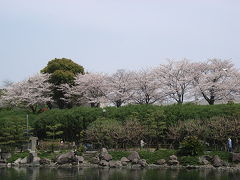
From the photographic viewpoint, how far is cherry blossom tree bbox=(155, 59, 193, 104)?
1822 inches

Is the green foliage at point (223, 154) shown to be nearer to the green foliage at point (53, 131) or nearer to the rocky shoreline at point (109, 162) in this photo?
the rocky shoreline at point (109, 162)

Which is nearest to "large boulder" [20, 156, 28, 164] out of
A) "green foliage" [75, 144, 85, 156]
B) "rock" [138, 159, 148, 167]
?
"green foliage" [75, 144, 85, 156]

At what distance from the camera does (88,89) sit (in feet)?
165

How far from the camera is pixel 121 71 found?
50375 millimetres

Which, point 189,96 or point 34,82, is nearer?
point 189,96

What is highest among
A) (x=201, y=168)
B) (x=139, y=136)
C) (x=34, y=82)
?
(x=34, y=82)

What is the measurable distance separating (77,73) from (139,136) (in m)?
21.1

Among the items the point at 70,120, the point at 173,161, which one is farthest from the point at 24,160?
the point at 173,161

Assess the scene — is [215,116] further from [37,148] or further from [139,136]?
[37,148]

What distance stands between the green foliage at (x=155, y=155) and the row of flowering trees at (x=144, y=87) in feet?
43.9

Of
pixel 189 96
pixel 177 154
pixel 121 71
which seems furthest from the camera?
pixel 121 71

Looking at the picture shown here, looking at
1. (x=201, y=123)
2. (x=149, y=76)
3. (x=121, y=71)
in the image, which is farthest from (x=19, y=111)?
(x=201, y=123)

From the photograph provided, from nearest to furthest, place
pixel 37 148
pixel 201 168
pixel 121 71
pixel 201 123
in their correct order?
pixel 201 168 → pixel 201 123 → pixel 37 148 → pixel 121 71

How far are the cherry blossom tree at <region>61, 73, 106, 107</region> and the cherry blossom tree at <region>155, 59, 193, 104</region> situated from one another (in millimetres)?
7492
